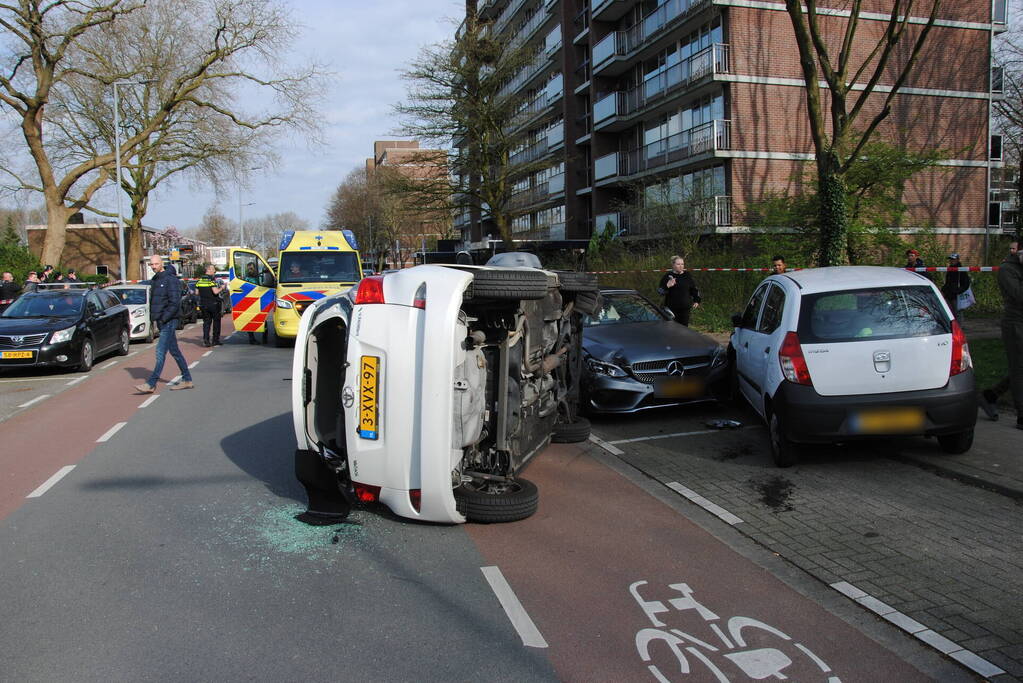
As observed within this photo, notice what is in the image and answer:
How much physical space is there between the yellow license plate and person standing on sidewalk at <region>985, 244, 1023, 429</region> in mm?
6137

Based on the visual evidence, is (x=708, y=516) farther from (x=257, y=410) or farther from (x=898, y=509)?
(x=257, y=410)

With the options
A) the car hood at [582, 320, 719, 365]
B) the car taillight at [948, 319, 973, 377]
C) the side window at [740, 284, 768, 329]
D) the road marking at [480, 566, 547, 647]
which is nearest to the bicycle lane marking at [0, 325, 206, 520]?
the road marking at [480, 566, 547, 647]

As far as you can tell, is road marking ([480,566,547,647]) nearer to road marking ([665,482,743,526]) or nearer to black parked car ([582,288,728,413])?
road marking ([665,482,743,526])

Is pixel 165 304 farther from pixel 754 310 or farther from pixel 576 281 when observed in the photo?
pixel 754 310

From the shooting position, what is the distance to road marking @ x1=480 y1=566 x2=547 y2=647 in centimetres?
368

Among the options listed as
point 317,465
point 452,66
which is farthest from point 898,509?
point 452,66

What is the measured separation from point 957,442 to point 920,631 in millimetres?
3357

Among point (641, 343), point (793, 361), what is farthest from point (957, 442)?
point (641, 343)

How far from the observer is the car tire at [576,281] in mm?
6961

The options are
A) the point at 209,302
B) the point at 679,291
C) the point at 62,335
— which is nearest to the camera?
the point at 679,291

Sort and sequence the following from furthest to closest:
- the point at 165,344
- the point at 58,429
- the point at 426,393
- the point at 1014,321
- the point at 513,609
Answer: the point at 165,344
the point at 58,429
the point at 1014,321
the point at 426,393
the point at 513,609

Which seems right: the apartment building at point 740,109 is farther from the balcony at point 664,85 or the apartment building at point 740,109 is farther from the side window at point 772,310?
the side window at point 772,310

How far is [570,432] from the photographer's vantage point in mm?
7684

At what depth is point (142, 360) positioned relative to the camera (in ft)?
52.4
